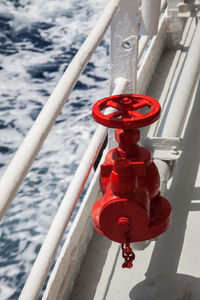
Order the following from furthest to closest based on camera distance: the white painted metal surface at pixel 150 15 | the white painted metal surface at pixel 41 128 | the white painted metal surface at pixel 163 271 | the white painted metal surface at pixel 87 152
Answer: the white painted metal surface at pixel 150 15 → the white painted metal surface at pixel 163 271 → the white painted metal surface at pixel 87 152 → the white painted metal surface at pixel 41 128

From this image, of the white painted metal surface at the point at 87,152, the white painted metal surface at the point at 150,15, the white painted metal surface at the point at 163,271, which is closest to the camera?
the white painted metal surface at the point at 87,152

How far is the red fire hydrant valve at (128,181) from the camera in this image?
91 cm

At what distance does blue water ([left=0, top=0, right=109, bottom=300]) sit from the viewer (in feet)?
11.1

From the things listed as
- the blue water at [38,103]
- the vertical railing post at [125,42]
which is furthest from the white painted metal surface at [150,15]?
the blue water at [38,103]

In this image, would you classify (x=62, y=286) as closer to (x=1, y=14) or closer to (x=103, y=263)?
(x=103, y=263)

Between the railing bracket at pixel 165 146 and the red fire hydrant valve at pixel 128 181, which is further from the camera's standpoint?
the railing bracket at pixel 165 146

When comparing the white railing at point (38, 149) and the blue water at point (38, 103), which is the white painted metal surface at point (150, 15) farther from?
the blue water at point (38, 103)

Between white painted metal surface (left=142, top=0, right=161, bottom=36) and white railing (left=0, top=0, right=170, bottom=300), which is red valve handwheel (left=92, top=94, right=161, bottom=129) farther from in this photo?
white painted metal surface (left=142, top=0, right=161, bottom=36)

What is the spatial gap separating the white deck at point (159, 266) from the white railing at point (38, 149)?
23cm

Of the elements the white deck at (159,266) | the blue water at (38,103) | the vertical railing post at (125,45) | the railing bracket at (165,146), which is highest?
the vertical railing post at (125,45)

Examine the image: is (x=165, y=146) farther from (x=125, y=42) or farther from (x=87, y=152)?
(x=125, y=42)

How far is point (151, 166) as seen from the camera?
A: 3.44 ft

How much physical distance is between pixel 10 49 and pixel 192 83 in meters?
4.51

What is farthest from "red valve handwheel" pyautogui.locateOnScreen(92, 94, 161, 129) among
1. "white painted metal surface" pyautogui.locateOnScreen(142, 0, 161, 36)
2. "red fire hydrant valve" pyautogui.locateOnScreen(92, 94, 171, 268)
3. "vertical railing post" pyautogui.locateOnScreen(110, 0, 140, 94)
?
"white painted metal surface" pyautogui.locateOnScreen(142, 0, 161, 36)
